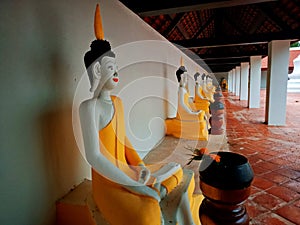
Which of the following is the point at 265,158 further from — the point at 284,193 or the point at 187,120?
the point at 187,120

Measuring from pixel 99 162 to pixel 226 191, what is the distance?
0.57m

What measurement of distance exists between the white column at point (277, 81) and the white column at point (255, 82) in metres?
2.78

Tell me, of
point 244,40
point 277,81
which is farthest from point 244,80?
point 244,40

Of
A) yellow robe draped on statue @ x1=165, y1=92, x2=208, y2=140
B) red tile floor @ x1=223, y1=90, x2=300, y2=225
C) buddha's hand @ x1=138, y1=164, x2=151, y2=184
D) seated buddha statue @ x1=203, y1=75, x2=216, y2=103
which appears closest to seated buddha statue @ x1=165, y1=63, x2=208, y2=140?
yellow robe draped on statue @ x1=165, y1=92, x2=208, y2=140

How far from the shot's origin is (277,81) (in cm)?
455

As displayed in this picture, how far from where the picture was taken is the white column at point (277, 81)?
4.45 metres

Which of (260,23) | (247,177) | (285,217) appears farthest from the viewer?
(260,23)

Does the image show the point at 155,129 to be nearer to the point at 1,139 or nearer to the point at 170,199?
the point at 170,199

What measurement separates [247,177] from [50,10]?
1291 millimetres

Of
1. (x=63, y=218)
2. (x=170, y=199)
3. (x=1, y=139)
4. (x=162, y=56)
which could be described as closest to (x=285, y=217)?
(x=170, y=199)

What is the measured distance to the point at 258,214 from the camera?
158cm

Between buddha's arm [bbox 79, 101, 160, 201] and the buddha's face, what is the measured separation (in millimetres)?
184

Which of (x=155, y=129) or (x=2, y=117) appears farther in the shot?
(x=155, y=129)

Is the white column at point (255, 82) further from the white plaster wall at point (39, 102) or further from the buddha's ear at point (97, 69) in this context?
the buddha's ear at point (97, 69)
